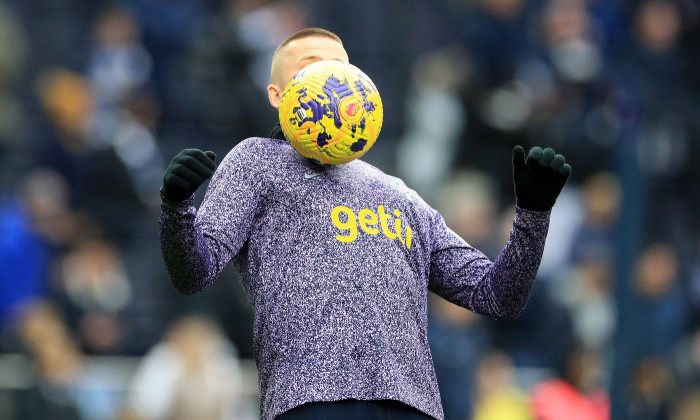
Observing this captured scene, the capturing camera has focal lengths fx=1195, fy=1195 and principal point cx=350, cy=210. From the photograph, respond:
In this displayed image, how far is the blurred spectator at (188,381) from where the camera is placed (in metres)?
7.83

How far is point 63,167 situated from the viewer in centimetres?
902

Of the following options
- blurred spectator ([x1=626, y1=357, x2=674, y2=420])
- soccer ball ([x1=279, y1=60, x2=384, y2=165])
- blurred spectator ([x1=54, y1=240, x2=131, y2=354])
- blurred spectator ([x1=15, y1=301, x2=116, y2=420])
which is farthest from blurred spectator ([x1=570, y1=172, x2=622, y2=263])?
soccer ball ([x1=279, y1=60, x2=384, y2=165])

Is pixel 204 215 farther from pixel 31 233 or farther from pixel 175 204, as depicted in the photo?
pixel 31 233

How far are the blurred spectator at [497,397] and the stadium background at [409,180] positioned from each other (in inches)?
0.5

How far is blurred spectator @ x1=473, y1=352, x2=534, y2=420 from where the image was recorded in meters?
7.94

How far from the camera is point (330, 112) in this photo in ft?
10.8

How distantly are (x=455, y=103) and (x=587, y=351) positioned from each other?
235 centimetres

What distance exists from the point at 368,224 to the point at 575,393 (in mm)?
4717

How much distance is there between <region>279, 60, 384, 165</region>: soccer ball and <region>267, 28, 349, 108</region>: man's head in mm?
238

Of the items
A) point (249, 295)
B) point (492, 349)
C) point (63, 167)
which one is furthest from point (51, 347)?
point (249, 295)


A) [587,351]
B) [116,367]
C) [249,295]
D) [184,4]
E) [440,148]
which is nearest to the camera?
[249,295]

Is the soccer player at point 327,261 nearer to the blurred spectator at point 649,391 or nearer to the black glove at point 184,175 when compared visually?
the black glove at point 184,175

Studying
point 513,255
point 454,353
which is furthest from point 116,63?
point 513,255

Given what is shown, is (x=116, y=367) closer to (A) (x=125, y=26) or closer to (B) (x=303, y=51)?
(A) (x=125, y=26)
